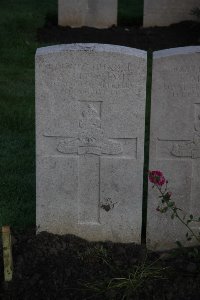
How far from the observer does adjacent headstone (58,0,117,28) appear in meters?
11.6

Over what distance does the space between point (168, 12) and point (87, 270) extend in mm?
8386

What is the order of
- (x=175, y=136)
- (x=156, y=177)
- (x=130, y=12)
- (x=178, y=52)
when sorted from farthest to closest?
(x=130, y=12)
(x=175, y=136)
(x=178, y=52)
(x=156, y=177)

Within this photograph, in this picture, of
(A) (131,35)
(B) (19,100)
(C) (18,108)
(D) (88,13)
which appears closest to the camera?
(C) (18,108)

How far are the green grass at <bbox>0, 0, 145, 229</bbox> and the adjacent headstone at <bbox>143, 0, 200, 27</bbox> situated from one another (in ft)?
1.96

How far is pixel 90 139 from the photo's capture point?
177 inches

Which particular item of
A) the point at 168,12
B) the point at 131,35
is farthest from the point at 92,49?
the point at 168,12

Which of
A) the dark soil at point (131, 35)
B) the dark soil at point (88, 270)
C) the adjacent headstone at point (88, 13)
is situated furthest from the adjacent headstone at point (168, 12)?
the dark soil at point (88, 270)

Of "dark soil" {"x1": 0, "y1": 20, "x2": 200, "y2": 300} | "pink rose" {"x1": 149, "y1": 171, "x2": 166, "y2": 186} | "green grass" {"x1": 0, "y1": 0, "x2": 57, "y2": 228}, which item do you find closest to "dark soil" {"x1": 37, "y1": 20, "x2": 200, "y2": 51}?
"green grass" {"x1": 0, "y1": 0, "x2": 57, "y2": 228}

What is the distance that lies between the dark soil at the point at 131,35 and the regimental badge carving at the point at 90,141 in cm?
647

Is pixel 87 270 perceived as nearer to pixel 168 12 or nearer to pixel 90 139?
pixel 90 139

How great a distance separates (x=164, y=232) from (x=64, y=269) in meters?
0.75

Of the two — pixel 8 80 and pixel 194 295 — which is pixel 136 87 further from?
pixel 8 80

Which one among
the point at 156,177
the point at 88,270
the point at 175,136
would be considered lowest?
the point at 88,270

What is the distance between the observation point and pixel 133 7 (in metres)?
13.8
